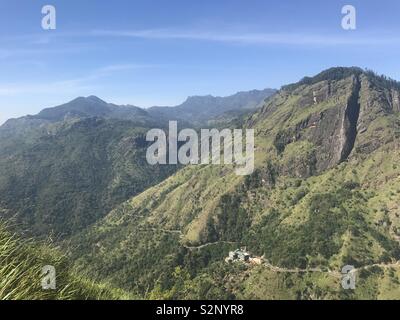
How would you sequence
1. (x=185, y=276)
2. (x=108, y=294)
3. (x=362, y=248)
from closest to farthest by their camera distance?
1. (x=185, y=276)
2. (x=108, y=294)
3. (x=362, y=248)

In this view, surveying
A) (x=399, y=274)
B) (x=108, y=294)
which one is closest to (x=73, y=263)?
(x=108, y=294)

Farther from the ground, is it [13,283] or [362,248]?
[13,283]

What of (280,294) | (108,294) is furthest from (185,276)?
(280,294)
